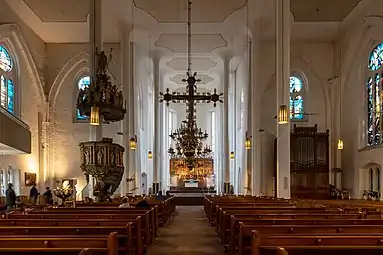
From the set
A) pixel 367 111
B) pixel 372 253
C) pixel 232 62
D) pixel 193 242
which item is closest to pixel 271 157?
pixel 367 111

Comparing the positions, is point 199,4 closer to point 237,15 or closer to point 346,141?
point 237,15

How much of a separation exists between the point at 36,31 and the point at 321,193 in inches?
586

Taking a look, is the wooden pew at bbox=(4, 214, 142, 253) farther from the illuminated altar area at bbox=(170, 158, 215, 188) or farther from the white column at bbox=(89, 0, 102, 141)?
the illuminated altar area at bbox=(170, 158, 215, 188)

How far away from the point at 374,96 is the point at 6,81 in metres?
14.8

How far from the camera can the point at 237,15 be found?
2325 cm

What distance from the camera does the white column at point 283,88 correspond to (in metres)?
16.5

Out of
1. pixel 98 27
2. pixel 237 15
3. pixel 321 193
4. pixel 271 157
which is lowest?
pixel 321 193

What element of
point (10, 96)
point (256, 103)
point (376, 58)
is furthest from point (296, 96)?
point (10, 96)

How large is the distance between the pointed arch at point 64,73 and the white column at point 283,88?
39.0ft

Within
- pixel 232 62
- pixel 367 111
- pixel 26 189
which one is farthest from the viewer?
pixel 232 62

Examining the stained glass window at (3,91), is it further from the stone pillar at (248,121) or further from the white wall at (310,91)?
the white wall at (310,91)

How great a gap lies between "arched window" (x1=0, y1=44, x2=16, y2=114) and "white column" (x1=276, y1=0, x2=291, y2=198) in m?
11.2

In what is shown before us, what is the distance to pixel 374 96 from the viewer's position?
20.6m

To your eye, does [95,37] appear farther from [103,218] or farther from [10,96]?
[103,218]
